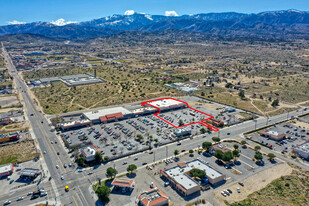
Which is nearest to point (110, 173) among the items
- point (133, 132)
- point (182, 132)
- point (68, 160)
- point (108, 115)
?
point (68, 160)

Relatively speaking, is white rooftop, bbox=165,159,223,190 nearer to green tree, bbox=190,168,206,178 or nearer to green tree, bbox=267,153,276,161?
green tree, bbox=190,168,206,178

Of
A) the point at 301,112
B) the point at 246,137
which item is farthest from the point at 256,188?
the point at 301,112

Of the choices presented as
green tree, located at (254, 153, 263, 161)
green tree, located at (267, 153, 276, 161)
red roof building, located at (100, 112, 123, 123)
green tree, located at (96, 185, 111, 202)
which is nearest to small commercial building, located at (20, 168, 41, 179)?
green tree, located at (96, 185, 111, 202)

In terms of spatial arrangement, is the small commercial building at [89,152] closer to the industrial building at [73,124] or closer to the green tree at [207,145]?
the industrial building at [73,124]

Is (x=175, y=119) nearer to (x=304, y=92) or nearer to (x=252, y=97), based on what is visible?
(x=252, y=97)

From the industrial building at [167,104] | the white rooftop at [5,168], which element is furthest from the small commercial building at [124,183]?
the industrial building at [167,104]

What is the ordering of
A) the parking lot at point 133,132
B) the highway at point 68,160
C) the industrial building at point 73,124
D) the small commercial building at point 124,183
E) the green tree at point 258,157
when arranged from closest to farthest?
the highway at point 68,160 < the small commercial building at point 124,183 < the green tree at point 258,157 < the parking lot at point 133,132 < the industrial building at point 73,124

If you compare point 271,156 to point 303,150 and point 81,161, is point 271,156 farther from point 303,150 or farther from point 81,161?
point 81,161
